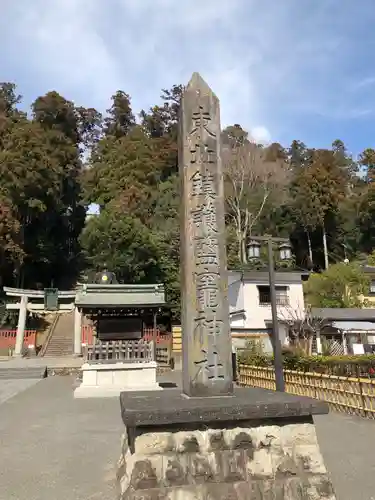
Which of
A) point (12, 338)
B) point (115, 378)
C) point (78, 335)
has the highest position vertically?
point (78, 335)

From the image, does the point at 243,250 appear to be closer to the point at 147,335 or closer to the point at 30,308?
the point at 147,335

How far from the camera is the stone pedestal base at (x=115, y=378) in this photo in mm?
15727

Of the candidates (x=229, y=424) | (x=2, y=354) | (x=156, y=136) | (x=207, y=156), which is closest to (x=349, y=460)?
(x=229, y=424)

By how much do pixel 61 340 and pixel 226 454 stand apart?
104 ft

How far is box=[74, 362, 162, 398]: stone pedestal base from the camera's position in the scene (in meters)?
15.7

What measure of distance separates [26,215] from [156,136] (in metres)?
23.0

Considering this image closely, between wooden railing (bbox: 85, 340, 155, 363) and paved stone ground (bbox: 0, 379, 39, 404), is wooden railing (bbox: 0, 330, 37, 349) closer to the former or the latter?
paved stone ground (bbox: 0, 379, 39, 404)

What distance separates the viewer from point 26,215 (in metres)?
38.7

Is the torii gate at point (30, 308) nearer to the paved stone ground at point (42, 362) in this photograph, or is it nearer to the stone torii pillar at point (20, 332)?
the stone torii pillar at point (20, 332)

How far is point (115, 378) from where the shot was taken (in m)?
16.2

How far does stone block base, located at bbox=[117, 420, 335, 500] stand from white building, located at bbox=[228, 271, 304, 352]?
2266cm

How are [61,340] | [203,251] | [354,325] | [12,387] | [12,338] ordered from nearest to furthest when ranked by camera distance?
[203,251] < [12,387] < [354,325] < [12,338] < [61,340]

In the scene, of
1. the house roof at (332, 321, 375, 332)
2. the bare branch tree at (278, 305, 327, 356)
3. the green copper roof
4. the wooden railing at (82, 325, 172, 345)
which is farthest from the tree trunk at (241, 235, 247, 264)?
the green copper roof

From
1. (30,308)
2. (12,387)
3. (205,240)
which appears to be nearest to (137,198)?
(30,308)
